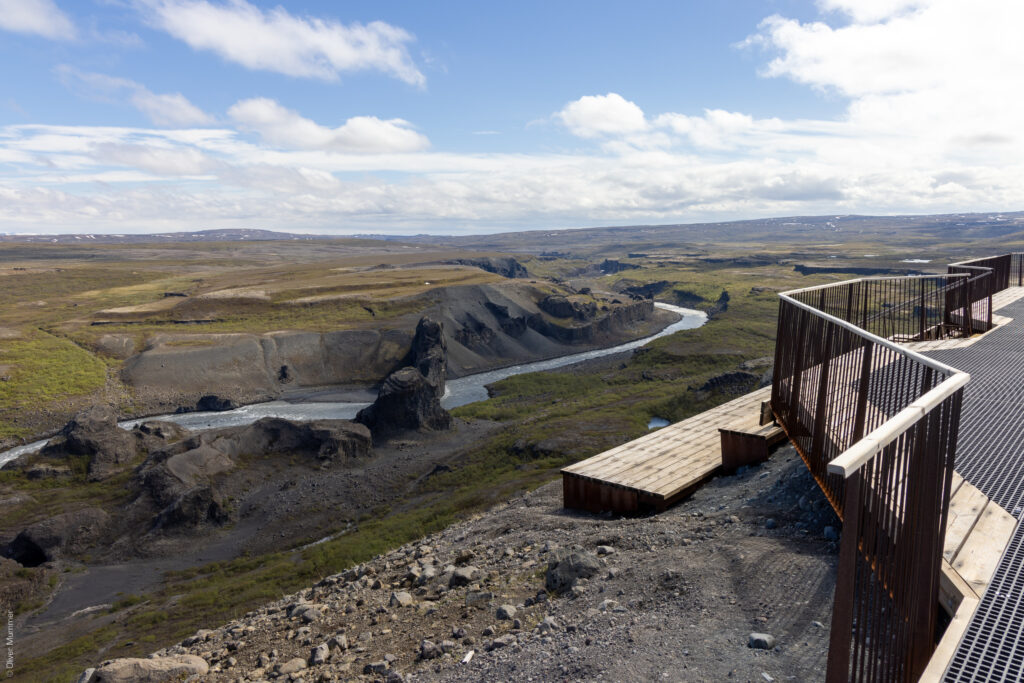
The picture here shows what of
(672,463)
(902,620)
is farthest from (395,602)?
(902,620)

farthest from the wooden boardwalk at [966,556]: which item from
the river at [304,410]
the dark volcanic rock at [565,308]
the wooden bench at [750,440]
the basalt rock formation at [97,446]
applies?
the dark volcanic rock at [565,308]

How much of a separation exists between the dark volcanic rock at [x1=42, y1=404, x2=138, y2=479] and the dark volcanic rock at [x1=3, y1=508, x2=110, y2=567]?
30.3 feet

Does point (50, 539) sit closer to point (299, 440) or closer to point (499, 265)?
point (299, 440)

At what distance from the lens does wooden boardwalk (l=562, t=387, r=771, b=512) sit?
1138 cm

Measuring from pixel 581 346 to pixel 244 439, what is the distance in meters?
58.4

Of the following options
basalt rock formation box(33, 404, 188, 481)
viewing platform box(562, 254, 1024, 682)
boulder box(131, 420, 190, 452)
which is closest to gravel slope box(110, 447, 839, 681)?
viewing platform box(562, 254, 1024, 682)

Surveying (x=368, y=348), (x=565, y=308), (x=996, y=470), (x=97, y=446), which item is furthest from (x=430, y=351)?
(x=996, y=470)

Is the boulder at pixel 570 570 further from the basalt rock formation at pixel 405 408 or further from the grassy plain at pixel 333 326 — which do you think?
the basalt rock formation at pixel 405 408

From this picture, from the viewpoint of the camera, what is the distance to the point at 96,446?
3831cm

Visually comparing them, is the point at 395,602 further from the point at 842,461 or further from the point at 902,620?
the point at 842,461

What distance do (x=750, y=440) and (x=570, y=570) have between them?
4799mm

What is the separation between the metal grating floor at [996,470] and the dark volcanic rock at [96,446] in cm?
4385

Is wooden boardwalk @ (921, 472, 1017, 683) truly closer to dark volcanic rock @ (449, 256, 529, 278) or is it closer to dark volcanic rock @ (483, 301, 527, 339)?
dark volcanic rock @ (483, 301, 527, 339)

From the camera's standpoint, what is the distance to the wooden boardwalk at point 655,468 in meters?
11.4
